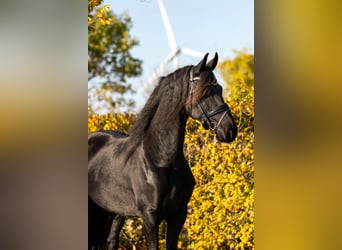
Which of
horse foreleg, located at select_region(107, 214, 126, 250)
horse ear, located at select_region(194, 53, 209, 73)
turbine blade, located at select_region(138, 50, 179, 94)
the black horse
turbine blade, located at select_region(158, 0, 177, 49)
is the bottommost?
horse foreleg, located at select_region(107, 214, 126, 250)

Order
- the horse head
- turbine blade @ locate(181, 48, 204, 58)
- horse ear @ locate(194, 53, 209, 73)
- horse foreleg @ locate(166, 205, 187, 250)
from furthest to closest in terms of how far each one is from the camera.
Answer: turbine blade @ locate(181, 48, 204, 58), horse foreleg @ locate(166, 205, 187, 250), horse ear @ locate(194, 53, 209, 73), the horse head

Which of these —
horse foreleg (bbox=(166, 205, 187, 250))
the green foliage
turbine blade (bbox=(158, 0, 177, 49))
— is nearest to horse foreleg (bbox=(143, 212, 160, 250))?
horse foreleg (bbox=(166, 205, 187, 250))

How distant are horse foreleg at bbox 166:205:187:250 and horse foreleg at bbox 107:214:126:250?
2.26 ft

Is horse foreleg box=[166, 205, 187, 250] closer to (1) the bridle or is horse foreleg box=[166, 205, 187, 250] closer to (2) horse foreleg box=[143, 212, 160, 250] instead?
(2) horse foreleg box=[143, 212, 160, 250]

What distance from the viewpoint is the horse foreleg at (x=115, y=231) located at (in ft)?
14.6

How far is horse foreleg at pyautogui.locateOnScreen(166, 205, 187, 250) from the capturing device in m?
3.84

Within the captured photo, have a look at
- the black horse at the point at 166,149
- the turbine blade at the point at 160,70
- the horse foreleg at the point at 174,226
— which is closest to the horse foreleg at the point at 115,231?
the black horse at the point at 166,149

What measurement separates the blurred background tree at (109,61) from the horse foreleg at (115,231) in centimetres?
Result: 90

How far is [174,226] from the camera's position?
152 inches

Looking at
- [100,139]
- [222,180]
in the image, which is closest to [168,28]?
[100,139]

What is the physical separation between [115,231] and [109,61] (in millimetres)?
1405
